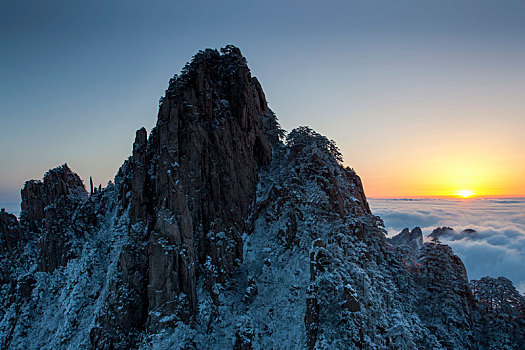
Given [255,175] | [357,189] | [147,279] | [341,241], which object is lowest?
[147,279]

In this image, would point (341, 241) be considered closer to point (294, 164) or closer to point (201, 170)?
point (294, 164)

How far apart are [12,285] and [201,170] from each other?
3744 centimetres

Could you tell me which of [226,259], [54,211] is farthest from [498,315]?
[54,211]

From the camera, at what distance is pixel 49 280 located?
4378 centimetres

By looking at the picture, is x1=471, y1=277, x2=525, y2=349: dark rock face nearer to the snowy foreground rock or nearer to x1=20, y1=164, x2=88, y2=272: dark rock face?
the snowy foreground rock

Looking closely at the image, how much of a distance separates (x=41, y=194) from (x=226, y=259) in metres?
40.3

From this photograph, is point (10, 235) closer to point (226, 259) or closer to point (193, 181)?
point (193, 181)

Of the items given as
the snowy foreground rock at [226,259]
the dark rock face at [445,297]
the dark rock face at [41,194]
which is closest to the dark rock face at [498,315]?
the snowy foreground rock at [226,259]

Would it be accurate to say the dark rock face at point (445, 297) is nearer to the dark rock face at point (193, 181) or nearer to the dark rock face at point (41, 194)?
the dark rock face at point (193, 181)

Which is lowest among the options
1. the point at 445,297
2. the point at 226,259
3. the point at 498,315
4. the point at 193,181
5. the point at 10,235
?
the point at 498,315

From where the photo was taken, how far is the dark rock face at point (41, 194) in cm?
5125

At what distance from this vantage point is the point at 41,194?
51781 mm

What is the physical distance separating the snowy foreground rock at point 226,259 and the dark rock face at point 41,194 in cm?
32

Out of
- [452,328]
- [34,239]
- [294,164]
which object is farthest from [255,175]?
[34,239]
